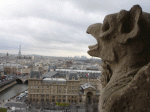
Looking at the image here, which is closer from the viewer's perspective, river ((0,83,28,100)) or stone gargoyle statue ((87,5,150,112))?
stone gargoyle statue ((87,5,150,112))

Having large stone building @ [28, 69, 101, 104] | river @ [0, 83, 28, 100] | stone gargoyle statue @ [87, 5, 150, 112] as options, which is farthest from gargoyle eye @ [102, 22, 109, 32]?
river @ [0, 83, 28, 100]

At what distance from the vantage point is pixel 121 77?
3.10 metres

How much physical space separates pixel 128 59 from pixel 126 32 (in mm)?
656

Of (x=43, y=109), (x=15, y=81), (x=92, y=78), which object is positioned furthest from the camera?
(x=15, y=81)

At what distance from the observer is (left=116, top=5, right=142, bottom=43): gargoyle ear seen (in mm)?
2966

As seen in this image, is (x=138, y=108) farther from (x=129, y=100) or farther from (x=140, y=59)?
(x=140, y=59)

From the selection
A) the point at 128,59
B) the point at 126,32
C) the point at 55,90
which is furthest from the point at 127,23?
the point at 55,90

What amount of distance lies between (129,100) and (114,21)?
182 centimetres

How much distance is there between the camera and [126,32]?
323cm

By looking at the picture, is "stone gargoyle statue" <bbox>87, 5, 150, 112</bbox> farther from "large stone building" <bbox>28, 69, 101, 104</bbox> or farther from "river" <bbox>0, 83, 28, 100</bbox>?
"river" <bbox>0, 83, 28, 100</bbox>

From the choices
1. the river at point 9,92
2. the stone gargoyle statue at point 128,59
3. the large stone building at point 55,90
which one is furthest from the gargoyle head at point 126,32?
the river at point 9,92

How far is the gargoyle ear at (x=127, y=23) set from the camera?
297cm

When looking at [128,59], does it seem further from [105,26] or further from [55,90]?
[55,90]

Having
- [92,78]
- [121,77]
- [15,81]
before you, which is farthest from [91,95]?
[15,81]
